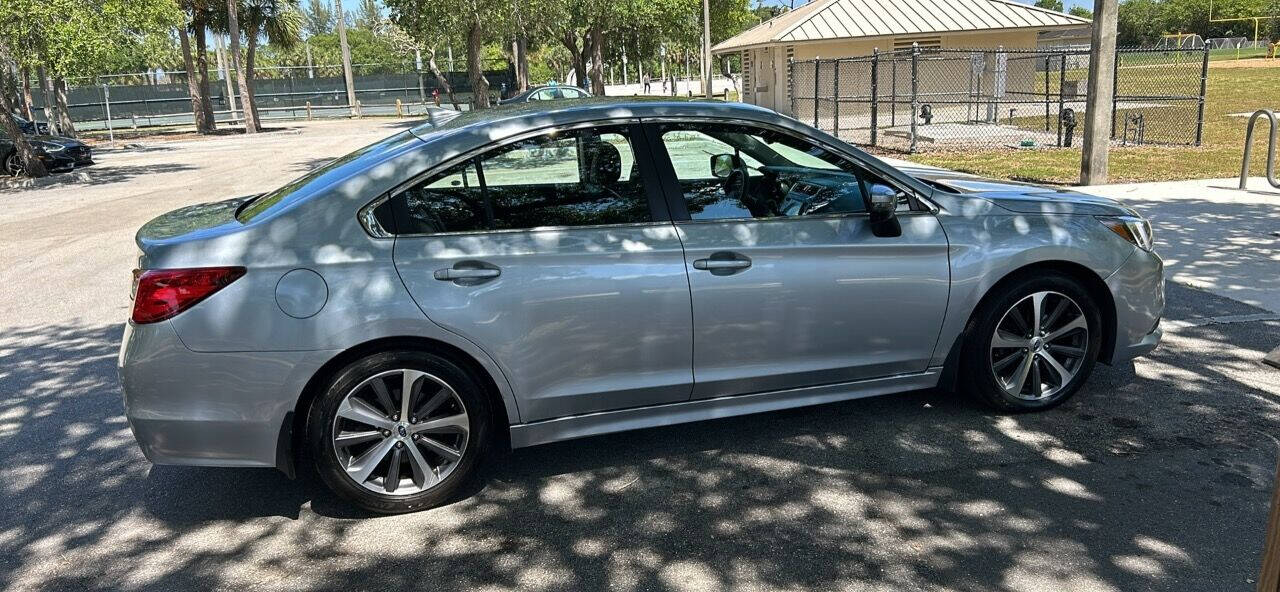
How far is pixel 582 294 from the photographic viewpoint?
3.84 meters

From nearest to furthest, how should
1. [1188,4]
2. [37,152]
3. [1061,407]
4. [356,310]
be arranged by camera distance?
[356,310]
[1061,407]
[37,152]
[1188,4]

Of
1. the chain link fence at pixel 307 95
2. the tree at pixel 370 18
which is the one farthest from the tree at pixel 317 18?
the chain link fence at pixel 307 95

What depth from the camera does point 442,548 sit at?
3623 millimetres

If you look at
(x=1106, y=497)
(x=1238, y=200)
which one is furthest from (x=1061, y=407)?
(x=1238, y=200)

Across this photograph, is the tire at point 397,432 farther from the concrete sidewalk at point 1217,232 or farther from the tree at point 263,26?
the tree at point 263,26

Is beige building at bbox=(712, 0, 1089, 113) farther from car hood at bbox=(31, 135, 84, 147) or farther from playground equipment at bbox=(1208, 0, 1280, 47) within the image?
playground equipment at bbox=(1208, 0, 1280, 47)

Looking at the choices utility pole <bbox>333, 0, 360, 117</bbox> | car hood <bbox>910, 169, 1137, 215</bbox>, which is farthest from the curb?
utility pole <bbox>333, 0, 360, 117</bbox>

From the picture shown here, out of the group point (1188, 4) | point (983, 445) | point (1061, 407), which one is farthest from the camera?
point (1188, 4)

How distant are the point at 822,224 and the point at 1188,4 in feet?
363

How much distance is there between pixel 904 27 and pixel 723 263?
27.9 meters

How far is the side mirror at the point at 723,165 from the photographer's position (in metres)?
4.61

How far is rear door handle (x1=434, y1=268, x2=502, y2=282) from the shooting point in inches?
146

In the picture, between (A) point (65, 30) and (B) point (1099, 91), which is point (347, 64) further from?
(B) point (1099, 91)

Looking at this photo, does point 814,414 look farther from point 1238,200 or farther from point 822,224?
point 1238,200
